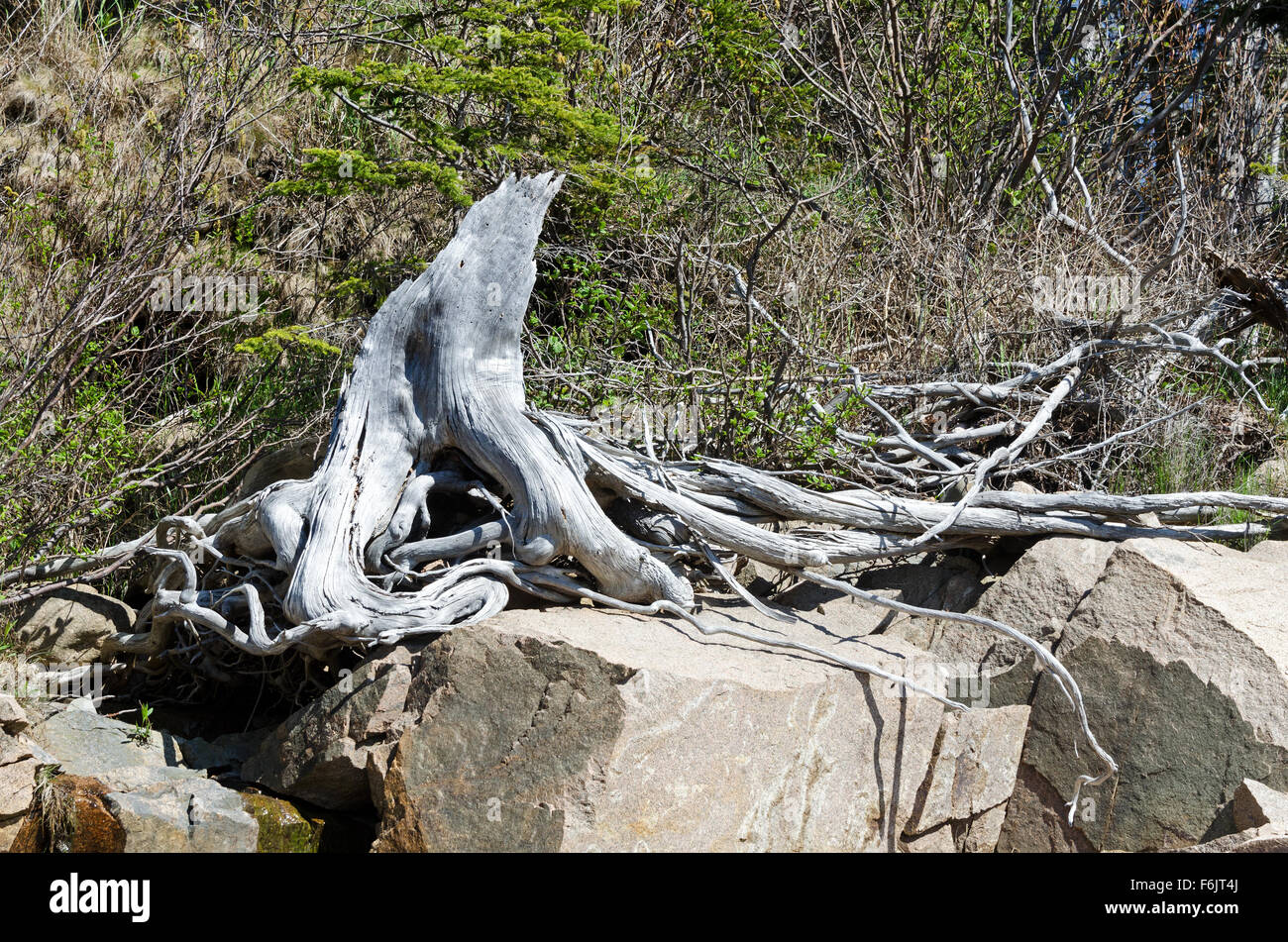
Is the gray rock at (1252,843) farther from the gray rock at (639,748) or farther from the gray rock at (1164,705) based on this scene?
the gray rock at (639,748)

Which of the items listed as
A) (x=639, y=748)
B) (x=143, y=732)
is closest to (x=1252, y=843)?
(x=639, y=748)

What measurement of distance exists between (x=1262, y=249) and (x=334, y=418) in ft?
21.2

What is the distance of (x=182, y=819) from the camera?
4461 mm

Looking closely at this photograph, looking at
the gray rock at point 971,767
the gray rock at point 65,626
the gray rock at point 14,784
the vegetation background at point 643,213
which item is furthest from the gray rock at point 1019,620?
the gray rock at point 65,626

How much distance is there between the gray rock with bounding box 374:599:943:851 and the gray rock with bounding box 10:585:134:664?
211 cm

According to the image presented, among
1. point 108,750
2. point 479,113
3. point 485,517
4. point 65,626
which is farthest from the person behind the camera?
point 479,113

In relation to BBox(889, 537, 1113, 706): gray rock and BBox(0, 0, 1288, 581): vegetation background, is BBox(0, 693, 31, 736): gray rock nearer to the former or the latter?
BBox(0, 0, 1288, 581): vegetation background

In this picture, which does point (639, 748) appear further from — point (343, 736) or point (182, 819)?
point (182, 819)

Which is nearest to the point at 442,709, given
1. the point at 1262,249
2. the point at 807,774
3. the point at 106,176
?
the point at 807,774

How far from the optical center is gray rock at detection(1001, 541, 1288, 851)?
15.0 feet

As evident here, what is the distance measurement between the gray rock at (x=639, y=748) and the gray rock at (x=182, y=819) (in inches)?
25.6

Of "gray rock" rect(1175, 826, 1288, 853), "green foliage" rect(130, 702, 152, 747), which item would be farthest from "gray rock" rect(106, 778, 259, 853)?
"gray rock" rect(1175, 826, 1288, 853)

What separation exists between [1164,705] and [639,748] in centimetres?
228

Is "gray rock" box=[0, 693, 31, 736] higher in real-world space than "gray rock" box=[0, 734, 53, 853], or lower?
higher
